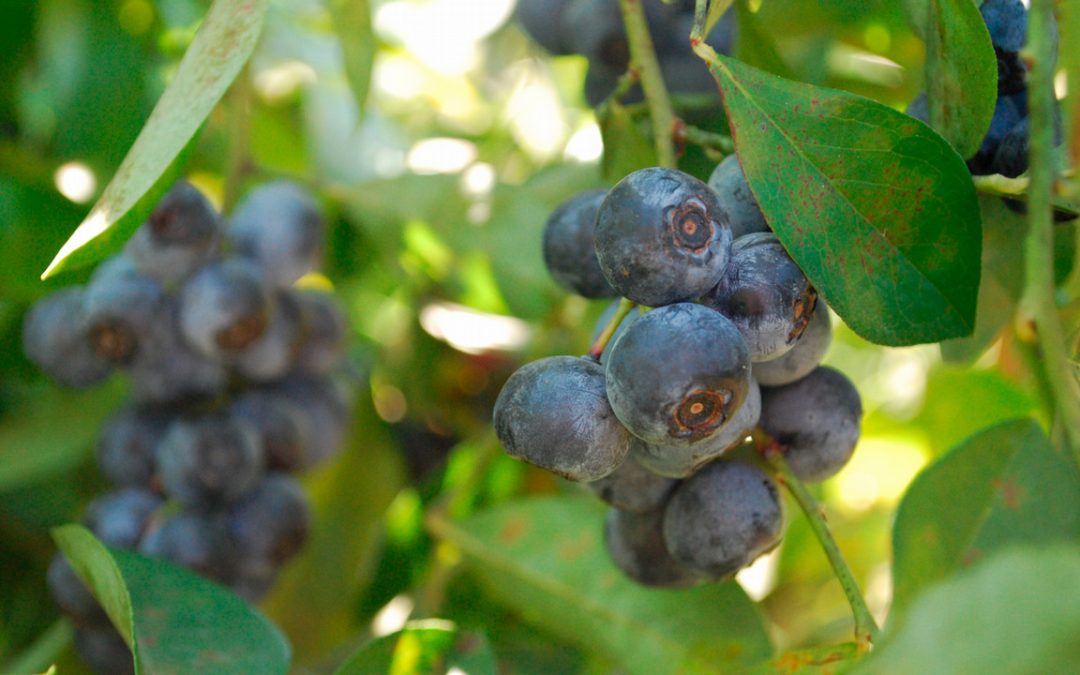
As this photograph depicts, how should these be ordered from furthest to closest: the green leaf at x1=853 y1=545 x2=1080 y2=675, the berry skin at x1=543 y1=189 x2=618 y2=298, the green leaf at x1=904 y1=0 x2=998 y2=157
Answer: the berry skin at x1=543 y1=189 x2=618 y2=298
the green leaf at x1=904 y1=0 x2=998 y2=157
the green leaf at x1=853 y1=545 x2=1080 y2=675

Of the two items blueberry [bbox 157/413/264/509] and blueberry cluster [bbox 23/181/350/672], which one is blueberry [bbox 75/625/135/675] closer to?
blueberry cluster [bbox 23/181/350/672]

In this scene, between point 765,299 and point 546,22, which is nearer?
point 765,299

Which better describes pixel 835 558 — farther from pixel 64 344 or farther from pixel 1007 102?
pixel 64 344

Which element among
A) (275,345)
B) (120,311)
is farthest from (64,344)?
(275,345)

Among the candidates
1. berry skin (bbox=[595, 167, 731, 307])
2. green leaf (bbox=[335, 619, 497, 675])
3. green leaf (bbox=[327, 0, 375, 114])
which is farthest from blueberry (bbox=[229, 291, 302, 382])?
berry skin (bbox=[595, 167, 731, 307])

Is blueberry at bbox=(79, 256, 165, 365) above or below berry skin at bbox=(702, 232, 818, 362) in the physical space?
below

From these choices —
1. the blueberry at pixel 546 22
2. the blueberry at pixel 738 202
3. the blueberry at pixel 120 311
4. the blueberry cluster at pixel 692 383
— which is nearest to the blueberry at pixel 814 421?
the blueberry cluster at pixel 692 383

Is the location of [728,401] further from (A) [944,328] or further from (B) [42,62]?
(B) [42,62]
